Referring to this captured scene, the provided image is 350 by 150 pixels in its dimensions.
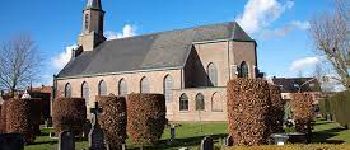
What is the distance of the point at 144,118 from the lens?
22.7m

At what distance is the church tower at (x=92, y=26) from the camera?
A: 62562 millimetres

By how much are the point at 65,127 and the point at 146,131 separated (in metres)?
8.40

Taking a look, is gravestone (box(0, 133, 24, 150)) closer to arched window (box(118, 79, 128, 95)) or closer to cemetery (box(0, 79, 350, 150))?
cemetery (box(0, 79, 350, 150))

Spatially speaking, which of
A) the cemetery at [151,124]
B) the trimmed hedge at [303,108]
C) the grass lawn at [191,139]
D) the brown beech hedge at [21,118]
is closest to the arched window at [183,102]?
the grass lawn at [191,139]

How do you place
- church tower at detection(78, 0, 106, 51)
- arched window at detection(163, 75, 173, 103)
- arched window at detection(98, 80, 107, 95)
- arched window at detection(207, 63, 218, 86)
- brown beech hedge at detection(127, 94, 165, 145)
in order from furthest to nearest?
church tower at detection(78, 0, 106, 51) → arched window at detection(98, 80, 107, 95) → arched window at detection(207, 63, 218, 86) → arched window at detection(163, 75, 173, 103) → brown beech hedge at detection(127, 94, 165, 145)

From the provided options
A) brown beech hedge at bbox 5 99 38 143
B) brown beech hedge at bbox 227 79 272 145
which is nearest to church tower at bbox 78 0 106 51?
brown beech hedge at bbox 5 99 38 143

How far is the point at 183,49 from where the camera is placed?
52.8 metres

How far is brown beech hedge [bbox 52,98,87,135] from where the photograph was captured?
1122 inches

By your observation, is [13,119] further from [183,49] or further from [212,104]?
[183,49]

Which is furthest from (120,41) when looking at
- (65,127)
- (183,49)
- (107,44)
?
(65,127)

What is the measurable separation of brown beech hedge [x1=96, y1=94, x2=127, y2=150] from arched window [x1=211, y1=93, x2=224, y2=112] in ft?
83.8

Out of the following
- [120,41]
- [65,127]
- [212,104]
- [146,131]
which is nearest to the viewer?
[146,131]

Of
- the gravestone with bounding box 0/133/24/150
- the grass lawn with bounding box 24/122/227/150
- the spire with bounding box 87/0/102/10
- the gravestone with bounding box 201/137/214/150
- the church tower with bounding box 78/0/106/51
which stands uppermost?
the spire with bounding box 87/0/102/10

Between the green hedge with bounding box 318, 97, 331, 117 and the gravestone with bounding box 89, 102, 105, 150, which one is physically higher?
the green hedge with bounding box 318, 97, 331, 117
